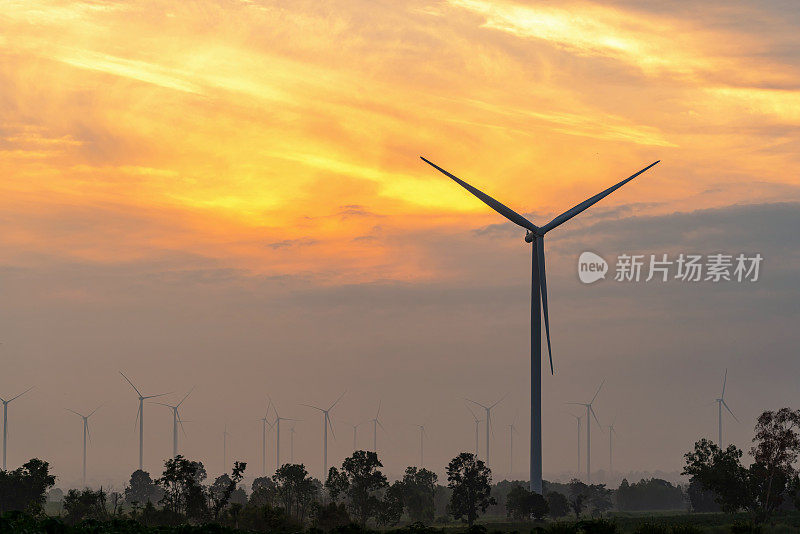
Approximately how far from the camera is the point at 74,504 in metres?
146

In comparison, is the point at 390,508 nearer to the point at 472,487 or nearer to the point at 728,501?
the point at 472,487

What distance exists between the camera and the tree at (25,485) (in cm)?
16000

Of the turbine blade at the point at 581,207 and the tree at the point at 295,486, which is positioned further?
the tree at the point at 295,486

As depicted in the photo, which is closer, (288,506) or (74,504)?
(74,504)

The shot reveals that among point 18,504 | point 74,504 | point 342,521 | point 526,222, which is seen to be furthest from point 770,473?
point 18,504

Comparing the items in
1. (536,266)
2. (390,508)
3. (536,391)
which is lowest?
(390,508)

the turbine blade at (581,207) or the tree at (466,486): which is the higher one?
the turbine blade at (581,207)

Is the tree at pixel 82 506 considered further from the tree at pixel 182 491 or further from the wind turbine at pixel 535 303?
the wind turbine at pixel 535 303

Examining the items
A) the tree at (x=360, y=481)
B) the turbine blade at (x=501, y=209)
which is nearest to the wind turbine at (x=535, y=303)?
the turbine blade at (x=501, y=209)

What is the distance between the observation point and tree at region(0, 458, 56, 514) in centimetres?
16000

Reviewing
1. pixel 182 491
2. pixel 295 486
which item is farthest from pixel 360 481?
pixel 182 491

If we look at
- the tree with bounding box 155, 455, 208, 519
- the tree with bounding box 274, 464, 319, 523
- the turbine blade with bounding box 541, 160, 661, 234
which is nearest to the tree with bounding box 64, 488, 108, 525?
the tree with bounding box 155, 455, 208, 519

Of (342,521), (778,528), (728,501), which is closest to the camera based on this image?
(778,528)

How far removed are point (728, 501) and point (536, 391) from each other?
3764 cm
